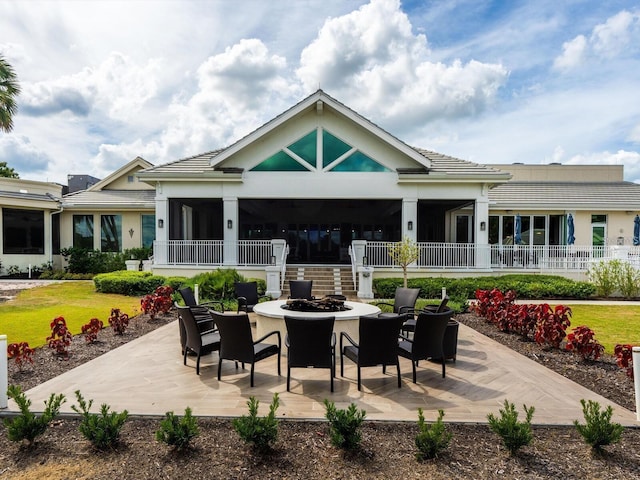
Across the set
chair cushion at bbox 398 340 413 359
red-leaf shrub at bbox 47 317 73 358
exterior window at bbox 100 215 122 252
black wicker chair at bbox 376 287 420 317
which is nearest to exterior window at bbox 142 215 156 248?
exterior window at bbox 100 215 122 252

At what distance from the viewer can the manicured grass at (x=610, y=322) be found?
28.1ft

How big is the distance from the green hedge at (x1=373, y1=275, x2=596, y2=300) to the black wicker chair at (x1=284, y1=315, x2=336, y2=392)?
9.59 meters

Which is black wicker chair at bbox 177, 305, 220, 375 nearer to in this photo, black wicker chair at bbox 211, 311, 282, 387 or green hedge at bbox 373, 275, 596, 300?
black wicker chair at bbox 211, 311, 282, 387

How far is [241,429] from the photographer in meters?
3.55

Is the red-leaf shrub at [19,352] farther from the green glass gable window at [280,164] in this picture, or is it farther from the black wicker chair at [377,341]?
the green glass gable window at [280,164]

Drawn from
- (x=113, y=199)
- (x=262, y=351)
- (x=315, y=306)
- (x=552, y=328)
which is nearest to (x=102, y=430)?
(x=262, y=351)

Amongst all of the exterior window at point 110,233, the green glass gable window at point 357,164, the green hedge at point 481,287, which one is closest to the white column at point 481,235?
the green hedge at point 481,287

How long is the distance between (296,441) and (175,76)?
14083 mm

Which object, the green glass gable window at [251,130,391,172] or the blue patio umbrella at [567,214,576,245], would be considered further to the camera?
the blue patio umbrella at [567,214,576,245]

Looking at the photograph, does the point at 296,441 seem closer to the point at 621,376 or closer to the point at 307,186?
the point at 621,376

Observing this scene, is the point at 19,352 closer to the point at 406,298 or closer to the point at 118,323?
the point at 118,323

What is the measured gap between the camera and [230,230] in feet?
52.9

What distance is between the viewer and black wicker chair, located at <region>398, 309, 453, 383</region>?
5547mm

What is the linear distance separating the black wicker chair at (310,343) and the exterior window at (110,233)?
64.9ft
